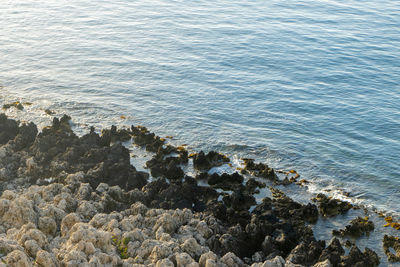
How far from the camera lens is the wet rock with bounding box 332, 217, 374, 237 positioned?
23.8 m

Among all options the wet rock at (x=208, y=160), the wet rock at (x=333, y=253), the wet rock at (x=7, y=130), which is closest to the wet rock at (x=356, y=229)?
the wet rock at (x=333, y=253)

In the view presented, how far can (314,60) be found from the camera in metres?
52.8

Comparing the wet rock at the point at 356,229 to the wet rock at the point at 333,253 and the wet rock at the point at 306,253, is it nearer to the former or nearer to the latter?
the wet rock at the point at 333,253

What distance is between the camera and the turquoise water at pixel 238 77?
111 feet

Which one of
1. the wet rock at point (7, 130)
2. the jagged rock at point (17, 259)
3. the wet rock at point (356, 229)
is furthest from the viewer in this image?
the wet rock at point (7, 130)

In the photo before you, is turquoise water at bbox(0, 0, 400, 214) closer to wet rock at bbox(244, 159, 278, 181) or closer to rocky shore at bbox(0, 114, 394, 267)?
wet rock at bbox(244, 159, 278, 181)

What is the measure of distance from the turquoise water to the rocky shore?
4553 millimetres

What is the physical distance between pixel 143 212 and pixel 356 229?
10.8m

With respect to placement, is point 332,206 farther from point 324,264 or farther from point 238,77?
point 238,77

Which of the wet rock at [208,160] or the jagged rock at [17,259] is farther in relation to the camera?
the wet rock at [208,160]

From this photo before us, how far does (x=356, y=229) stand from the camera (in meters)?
23.9

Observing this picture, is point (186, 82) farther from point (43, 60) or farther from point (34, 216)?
point (34, 216)

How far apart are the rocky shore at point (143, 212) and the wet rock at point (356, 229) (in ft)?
0.17

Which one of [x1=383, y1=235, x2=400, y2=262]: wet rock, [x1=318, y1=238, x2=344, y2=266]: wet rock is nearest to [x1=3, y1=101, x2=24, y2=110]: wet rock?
[x1=318, y1=238, x2=344, y2=266]: wet rock
